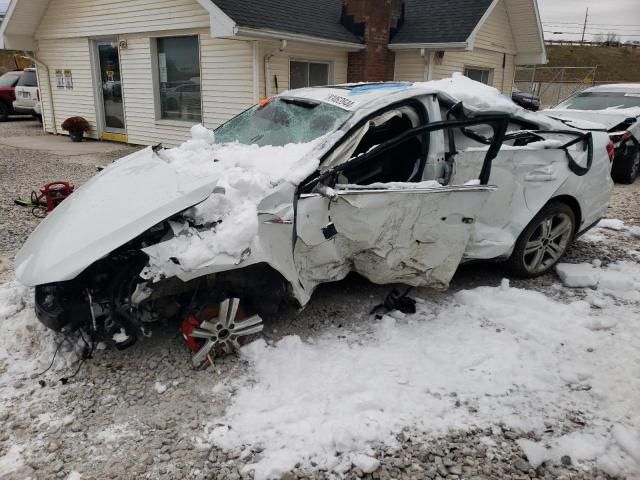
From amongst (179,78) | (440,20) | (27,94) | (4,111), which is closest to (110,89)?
(179,78)

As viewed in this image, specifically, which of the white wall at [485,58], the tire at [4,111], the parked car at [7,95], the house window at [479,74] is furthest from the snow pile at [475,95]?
the tire at [4,111]

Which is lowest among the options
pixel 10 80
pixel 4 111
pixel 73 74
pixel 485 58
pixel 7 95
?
pixel 4 111

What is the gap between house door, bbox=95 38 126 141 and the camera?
40.9ft

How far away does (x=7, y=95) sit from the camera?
17.8 meters

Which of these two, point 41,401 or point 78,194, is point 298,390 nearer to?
point 41,401

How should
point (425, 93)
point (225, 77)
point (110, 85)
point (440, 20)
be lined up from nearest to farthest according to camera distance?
point (425, 93)
point (225, 77)
point (440, 20)
point (110, 85)

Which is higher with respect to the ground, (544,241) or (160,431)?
(544,241)

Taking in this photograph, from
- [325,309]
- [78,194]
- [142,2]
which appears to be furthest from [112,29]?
[325,309]

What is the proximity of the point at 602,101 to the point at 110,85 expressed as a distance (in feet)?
37.8

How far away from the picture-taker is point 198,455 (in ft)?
7.99

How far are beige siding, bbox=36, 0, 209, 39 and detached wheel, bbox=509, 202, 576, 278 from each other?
8122mm

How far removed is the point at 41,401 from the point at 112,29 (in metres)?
11.3

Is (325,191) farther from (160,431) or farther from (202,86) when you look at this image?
(202,86)

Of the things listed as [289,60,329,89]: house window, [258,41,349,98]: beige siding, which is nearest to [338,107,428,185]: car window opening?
[258,41,349,98]: beige siding
